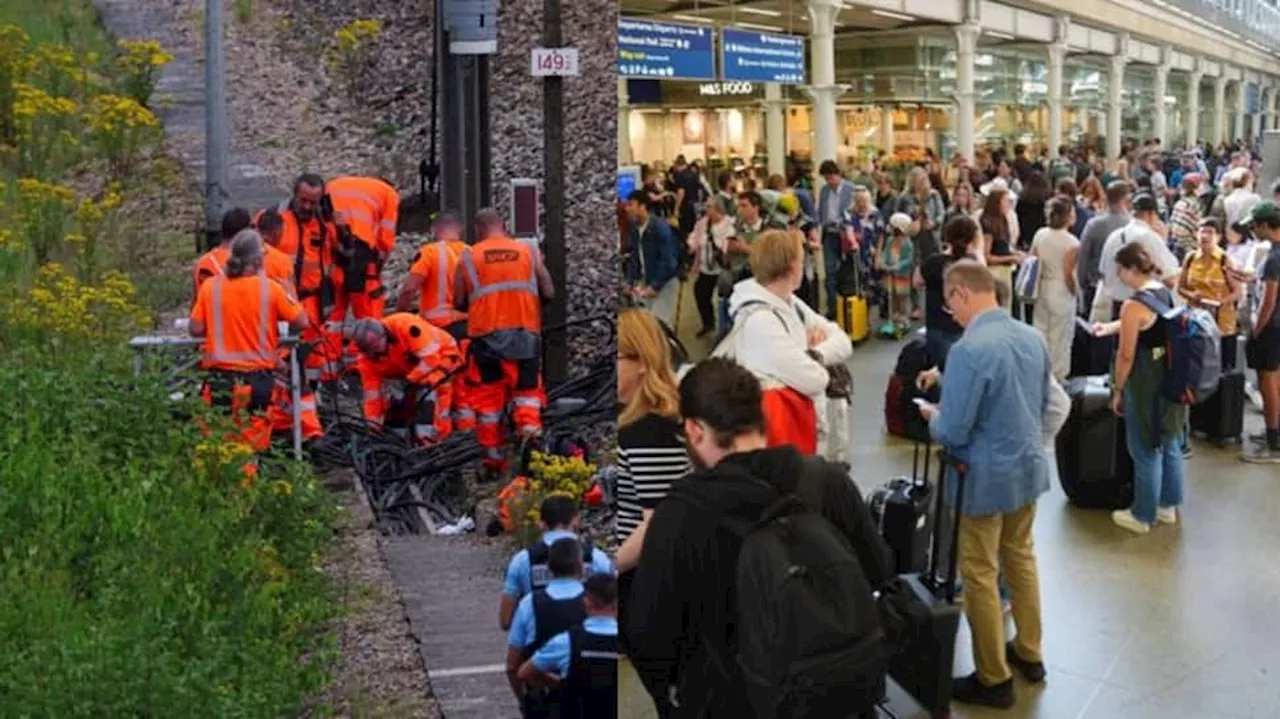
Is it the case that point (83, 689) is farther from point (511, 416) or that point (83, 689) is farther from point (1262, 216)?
point (1262, 216)

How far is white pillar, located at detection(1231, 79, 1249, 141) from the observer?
194cm

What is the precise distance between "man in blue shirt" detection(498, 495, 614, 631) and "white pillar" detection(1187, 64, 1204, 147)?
110 cm

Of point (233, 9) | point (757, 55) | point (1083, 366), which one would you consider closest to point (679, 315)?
point (757, 55)

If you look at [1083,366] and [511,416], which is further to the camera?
[1083,366]

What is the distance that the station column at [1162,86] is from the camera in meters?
1.80

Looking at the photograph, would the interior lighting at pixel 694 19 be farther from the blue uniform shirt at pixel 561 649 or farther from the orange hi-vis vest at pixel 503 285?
the blue uniform shirt at pixel 561 649

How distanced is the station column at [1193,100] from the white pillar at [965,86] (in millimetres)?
556

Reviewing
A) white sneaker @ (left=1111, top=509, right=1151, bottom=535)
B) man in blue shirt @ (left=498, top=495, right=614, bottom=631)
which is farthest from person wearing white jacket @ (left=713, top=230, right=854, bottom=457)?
white sneaker @ (left=1111, top=509, right=1151, bottom=535)

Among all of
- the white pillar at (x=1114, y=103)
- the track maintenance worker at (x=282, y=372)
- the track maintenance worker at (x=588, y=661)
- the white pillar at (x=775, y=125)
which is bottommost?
the track maintenance worker at (x=588, y=661)

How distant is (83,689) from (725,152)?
1209 millimetres

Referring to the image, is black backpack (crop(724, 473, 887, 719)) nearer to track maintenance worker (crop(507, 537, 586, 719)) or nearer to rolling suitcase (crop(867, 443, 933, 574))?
rolling suitcase (crop(867, 443, 933, 574))

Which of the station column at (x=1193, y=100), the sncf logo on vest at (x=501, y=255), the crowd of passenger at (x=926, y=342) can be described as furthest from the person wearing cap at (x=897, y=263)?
the station column at (x=1193, y=100)

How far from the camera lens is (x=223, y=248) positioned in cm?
171

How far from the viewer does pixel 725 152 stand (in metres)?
1.34
